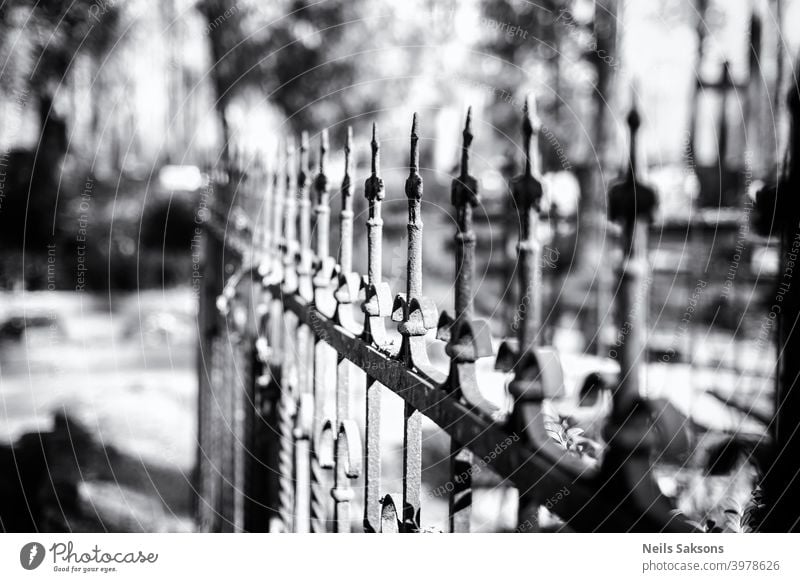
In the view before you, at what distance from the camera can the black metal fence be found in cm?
82

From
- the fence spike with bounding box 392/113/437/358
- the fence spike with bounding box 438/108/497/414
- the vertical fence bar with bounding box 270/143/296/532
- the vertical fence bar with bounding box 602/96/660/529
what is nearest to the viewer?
the vertical fence bar with bounding box 602/96/660/529

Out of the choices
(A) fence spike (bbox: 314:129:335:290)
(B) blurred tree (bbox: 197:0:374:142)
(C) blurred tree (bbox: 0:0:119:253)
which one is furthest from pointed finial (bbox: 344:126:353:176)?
(B) blurred tree (bbox: 197:0:374:142)

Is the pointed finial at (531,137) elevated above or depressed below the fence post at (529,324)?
above

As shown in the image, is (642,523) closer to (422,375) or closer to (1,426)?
(422,375)

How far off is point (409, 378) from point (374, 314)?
0.70 feet

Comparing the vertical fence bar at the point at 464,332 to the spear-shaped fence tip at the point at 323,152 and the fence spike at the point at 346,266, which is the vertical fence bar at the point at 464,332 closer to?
the fence spike at the point at 346,266

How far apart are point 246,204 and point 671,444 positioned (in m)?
3.23

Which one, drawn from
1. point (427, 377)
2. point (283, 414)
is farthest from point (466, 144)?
point (283, 414)

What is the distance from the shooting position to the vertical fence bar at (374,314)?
144cm

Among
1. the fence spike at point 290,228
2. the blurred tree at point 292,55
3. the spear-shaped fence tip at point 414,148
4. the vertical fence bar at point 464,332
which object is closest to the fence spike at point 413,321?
the spear-shaped fence tip at point 414,148

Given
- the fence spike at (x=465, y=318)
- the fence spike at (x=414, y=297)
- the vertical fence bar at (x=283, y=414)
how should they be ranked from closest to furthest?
1. the fence spike at (x=465, y=318)
2. the fence spike at (x=414, y=297)
3. the vertical fence bar at (x=283, y=414)

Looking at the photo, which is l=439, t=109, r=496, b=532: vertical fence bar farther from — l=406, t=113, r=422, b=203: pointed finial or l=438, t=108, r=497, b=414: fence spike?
l=406, t=113, r=422, b=203: pointed finial

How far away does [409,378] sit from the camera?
1.27m
